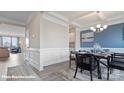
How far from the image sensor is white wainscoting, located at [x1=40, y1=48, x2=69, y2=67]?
11.4 ft

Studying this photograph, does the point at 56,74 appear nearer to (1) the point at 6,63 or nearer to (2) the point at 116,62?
(2) the point at 116,62

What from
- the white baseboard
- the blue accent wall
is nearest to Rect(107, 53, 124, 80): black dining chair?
the blue accent wall

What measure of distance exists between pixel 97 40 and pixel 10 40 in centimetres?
A: 1140

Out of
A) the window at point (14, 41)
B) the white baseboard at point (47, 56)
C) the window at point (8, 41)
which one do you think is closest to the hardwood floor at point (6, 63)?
the white baseboard at point (47, 56)

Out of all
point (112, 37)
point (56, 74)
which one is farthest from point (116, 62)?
Result: point (112, 37)

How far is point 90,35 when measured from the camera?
18.3ft

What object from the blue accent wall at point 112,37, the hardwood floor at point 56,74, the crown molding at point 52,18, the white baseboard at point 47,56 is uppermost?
the crown molding at point 52,18

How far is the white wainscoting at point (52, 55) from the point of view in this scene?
3.48m

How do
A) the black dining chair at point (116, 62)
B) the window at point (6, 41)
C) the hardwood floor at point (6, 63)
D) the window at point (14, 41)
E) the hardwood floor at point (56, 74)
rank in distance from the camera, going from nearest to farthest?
the black dining chair at point (116, 62), the hardwood floor at point (56, 74), the hardwood floor at point (6, 63), the window at point (6, 41), the window at point (14, 41)

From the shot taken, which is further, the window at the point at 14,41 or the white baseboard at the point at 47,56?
the window at the point at 14,41

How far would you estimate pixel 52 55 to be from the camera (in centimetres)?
397

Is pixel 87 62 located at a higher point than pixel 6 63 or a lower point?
higher

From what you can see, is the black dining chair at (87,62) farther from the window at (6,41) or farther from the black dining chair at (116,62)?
the window at (6,41)
